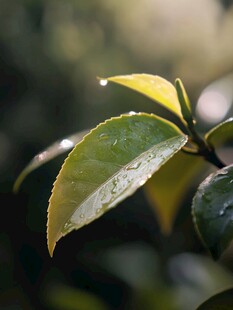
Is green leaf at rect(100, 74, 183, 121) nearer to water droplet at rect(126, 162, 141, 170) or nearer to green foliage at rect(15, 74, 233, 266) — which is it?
green foliage at rect(15, 74, 233, 266)

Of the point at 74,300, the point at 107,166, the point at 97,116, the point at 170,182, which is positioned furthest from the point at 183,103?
the point at 97,116

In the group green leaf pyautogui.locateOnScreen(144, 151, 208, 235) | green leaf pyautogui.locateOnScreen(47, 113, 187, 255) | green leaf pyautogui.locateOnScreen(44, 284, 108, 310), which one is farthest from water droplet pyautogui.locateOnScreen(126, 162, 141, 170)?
green leaf pyautogui.locateOnScreen(44, 284, 108, 310)

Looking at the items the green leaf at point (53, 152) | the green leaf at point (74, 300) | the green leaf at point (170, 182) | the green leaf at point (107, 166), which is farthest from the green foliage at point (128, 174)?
the green leaf at point (74, 300)

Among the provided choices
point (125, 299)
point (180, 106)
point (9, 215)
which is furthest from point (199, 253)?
point (180, 106)

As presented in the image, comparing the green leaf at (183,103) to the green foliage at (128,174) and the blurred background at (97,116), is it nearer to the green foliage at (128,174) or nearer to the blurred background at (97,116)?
the green foliage at (128,174)

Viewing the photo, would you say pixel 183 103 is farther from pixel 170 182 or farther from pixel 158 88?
pixel 170 182

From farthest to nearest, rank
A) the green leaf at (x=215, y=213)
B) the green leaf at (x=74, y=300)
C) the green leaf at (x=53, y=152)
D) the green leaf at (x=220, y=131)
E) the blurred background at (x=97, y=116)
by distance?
the blurred background at (x=97, y=116) < the green leaf at (x=74, y=300) < the green leaf at (x=53, y=152) < the green leaf at (x=220, y=131) < the green leaf at (x=215, y=213)

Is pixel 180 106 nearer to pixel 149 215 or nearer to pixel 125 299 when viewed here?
pixel 125 299
